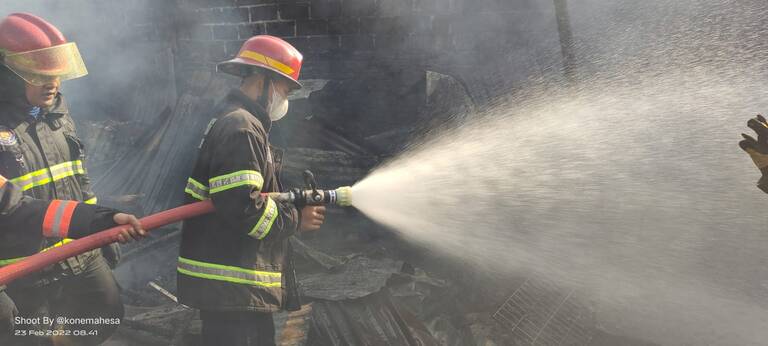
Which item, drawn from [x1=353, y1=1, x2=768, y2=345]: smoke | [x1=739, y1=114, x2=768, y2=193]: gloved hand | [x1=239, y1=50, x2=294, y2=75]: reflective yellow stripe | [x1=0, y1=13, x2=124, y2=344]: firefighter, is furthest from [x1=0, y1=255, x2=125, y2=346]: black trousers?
[x1=739, y1=114, x2=768, y2=193]: gloved hand

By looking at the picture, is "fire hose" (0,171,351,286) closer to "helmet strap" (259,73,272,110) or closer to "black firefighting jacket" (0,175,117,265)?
"black firefighting jacket" (0,175,117,265)

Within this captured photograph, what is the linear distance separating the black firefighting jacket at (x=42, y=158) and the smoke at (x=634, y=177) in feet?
8.30

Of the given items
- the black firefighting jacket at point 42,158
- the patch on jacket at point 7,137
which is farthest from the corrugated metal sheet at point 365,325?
the patch on jacket at point 7,137

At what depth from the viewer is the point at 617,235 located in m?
5.45

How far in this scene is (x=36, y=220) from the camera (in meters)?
3.12

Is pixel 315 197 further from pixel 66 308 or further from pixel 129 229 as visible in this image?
pixel 66 308

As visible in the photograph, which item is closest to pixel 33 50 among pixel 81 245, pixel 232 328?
pixel 81 245

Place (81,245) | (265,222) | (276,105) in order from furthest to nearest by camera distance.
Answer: (276,105) < (265,222) < (81,245)

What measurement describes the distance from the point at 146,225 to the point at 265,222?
2.32ft

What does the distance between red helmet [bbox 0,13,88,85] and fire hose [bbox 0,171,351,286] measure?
1086mm

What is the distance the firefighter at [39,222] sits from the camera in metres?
3.07

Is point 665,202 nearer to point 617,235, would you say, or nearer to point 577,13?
point 617,235

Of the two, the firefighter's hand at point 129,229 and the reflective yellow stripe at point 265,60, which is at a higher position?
the reflective yellow stripe at point 265,60

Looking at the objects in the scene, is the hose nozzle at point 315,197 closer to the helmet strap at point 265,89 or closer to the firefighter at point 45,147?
the helmet strap at point 265,89
